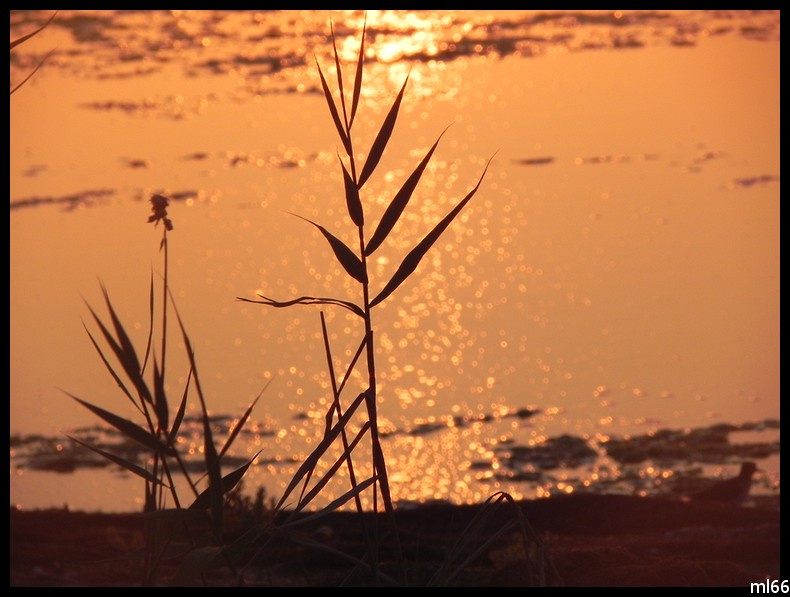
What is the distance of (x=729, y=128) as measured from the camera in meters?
9.20

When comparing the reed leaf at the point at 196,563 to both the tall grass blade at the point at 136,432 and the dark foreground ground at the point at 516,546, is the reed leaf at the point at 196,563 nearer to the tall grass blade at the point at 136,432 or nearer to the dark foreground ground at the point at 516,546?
the tall grass blade at the point at 136,432

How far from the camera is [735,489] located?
495 cm

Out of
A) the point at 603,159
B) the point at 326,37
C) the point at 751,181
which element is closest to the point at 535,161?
the point at 603,159

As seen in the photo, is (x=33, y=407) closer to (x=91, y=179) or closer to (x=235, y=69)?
(x=91, y=179)

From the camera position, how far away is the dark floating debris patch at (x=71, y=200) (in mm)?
8398

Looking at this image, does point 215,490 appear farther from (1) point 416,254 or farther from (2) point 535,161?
(2) point 535,161

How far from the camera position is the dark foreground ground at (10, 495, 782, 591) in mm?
3824

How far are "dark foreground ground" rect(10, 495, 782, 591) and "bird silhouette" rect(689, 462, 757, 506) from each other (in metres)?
0.10

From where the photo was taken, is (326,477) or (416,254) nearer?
(326,477)

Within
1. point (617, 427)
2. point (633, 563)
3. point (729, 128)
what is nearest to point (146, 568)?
point (633, 563)

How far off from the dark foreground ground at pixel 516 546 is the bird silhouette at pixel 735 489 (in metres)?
0.10

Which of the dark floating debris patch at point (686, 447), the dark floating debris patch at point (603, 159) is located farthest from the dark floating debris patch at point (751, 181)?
the dark floating debris patch at point (686, 447)

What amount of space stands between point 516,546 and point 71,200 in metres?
5.03

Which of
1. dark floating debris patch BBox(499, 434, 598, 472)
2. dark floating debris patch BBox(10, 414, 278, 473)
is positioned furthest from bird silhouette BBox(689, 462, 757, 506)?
dark floating debris patch BBox(10, 414, 278, 473)
